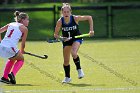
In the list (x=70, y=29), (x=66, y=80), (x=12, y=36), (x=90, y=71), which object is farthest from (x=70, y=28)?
(x=90, y=71)

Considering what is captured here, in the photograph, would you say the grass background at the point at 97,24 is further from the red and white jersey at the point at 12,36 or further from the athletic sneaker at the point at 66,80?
the red and white jersey at the point at 12,36

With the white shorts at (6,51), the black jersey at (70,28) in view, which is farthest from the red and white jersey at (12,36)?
the black jersey at (70,28)

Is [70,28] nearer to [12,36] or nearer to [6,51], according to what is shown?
[12,36]

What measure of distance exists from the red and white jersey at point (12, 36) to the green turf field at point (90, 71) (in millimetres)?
780

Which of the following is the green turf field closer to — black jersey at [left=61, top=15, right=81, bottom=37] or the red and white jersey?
the red and white jersey

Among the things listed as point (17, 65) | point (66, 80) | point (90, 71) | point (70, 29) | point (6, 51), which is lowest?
point (90, 71)

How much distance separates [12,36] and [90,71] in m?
2.99

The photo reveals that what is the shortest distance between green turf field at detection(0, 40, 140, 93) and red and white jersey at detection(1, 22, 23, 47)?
780 millimetres

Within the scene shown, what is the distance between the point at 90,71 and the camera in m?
14.4

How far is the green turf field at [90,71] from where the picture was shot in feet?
35.9

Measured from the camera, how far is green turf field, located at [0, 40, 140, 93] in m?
10.9

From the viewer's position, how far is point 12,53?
11859 mm

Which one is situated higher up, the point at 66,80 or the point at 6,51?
the point at 6,51

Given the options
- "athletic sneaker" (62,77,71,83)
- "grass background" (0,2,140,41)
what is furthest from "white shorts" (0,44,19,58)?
"grass background" (0,2,140,41)
